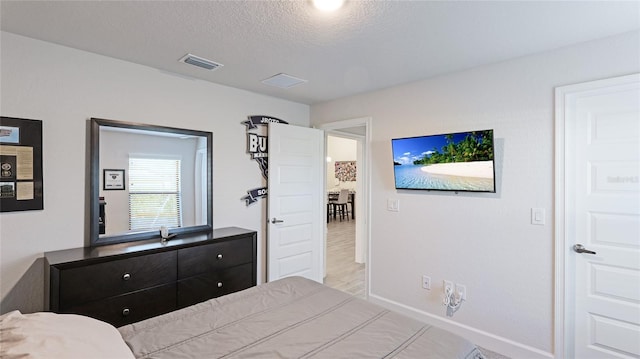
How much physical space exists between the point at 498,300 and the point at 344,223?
21.1ft

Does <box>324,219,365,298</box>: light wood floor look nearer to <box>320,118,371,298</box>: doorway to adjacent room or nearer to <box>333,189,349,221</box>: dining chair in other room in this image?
<box>320,118,371,298</box>: doorway to adjacent room

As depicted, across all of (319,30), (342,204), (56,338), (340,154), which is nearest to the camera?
(56,338)

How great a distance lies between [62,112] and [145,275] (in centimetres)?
135

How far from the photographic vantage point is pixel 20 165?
6.71ft

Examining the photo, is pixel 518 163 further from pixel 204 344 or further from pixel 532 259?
pixel 204 344

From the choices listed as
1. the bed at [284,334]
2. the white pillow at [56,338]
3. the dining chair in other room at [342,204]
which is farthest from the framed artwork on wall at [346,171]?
the white pillow at [56,338]

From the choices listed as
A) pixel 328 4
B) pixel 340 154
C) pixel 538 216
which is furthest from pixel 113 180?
pixel 340 154

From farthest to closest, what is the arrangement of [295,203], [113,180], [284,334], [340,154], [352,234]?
[340,154] → [352,234] → [295,203] → [113,180] → [284,334]

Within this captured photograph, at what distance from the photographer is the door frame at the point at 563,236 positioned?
2.20m

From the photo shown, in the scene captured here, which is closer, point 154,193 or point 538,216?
point 538,216

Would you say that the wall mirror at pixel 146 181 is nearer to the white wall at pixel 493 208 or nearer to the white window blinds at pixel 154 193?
the white window blinds at pixel 154 193

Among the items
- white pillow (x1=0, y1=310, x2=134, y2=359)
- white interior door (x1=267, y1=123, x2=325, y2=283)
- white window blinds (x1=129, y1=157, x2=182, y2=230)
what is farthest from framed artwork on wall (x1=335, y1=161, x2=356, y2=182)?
white pillow (x1=0, y1=310, x2=134, y2=359)

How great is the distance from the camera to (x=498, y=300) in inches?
98.8

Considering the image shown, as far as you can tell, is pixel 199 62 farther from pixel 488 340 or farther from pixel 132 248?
pixel 488 340
